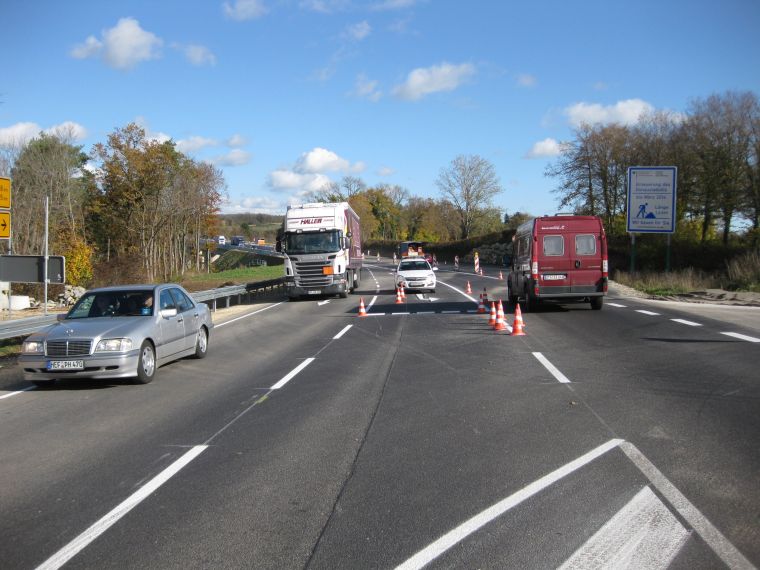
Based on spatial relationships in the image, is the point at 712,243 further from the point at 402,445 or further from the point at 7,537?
the point at 7,537

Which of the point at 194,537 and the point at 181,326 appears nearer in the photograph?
the point at 194,537

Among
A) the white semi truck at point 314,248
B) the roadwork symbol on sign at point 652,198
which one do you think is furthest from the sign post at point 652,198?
the white semi truck at point 314,248

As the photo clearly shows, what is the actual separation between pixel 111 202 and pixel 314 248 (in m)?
27.5

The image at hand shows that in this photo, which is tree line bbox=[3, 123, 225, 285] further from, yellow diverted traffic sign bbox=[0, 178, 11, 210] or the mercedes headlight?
the mercedes headlight

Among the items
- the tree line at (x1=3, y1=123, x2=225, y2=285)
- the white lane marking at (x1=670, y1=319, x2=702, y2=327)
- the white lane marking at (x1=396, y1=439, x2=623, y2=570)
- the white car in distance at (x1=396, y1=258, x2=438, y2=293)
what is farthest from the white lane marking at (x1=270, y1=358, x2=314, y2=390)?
the tree line at (x1=3, y1=123, x2=225, y2=285)

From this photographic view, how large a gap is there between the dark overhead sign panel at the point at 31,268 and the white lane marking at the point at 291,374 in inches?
262

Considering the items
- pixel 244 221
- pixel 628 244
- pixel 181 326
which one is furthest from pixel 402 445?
pixel 244 221

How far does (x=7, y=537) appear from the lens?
4.34 metres

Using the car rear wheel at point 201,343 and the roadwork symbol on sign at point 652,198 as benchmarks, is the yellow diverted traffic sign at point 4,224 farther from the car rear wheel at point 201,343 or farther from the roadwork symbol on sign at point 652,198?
the roadwork symbol on sign at point 652,198

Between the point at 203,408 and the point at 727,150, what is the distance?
4423 cm

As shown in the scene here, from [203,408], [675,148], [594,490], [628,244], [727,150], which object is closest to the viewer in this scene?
[594,490]

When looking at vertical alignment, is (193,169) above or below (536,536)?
above

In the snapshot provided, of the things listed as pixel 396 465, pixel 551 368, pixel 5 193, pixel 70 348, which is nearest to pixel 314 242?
pixel 5 193

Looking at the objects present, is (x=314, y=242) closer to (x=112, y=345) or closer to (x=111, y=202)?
(x=112, y=345)
